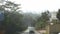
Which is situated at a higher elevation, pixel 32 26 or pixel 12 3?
pixel 12 3

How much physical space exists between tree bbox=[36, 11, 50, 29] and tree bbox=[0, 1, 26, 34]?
0.26 metres

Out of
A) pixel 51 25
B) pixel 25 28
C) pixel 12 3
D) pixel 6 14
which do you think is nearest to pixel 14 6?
pixel 12 3

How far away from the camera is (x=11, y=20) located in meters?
2.39

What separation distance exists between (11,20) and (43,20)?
562mm

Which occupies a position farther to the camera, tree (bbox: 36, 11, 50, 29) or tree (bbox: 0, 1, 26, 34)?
tree (bbox: 36, 11, 50, 29)

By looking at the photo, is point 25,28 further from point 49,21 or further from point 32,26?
point 49,21

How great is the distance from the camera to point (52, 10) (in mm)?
2715

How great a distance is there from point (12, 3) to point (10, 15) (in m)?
0.24

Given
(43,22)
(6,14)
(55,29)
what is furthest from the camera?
(55,29)

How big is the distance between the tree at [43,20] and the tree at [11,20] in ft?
0.86

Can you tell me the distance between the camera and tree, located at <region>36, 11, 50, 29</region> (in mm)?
2525

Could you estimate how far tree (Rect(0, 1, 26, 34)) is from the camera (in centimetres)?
238

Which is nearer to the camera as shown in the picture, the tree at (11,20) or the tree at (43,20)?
the tree at (11,20)

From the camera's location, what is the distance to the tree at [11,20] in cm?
238
